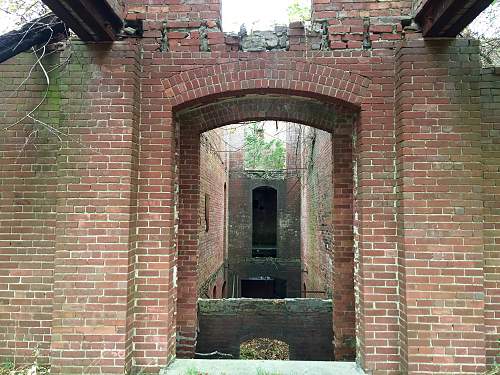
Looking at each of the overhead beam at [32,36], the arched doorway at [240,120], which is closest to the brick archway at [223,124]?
the arched doorway at [240,120]

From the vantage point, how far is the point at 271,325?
7402 millimetres

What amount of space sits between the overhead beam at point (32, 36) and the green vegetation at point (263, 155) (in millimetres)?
13663

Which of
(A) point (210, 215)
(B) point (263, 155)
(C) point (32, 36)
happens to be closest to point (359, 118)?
(C) point (32, 36)

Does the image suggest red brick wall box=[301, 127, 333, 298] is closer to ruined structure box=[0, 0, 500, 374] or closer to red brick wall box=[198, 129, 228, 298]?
red brick wall box=[198, 129, 228, 298]

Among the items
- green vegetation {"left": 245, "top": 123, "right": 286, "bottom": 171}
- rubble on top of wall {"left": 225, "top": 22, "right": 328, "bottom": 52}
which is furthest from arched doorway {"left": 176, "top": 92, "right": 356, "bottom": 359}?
green vegetation {"left": 245, "top": 123, "right": 286, "bottom": 171}

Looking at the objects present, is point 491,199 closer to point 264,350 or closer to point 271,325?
point 271,325

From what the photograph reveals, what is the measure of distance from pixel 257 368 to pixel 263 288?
14581mm

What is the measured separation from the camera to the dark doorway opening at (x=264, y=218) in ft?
64.2

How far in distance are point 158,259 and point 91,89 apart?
6.52ft

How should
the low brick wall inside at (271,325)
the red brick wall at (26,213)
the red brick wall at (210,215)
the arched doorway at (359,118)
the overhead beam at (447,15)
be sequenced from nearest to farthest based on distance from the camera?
the overhead beam at (447,15) → the arched doorway at (359,118) → the red brick wall at (26,213) → the low brick wall inside at (271,325) → the red brick wall at (210,215)

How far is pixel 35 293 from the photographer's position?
4.23 m

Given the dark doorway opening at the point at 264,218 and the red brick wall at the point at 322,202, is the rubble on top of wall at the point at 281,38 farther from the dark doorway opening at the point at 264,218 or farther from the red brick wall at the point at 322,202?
the dark doorway opening at the point at 264,218

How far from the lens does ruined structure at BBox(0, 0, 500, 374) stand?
3.74m

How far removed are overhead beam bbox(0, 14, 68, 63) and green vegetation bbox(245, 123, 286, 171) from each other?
13663 millimetres
